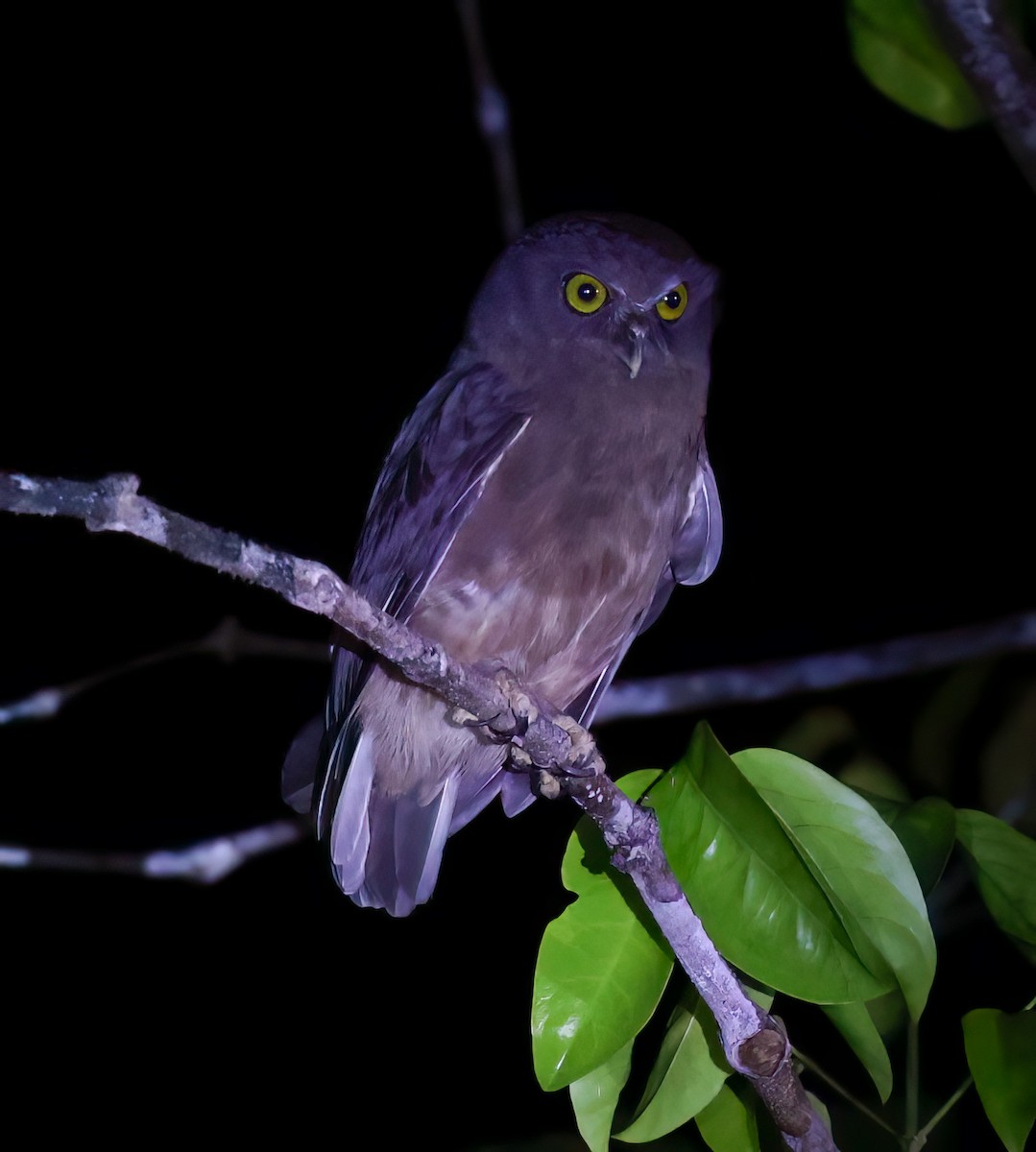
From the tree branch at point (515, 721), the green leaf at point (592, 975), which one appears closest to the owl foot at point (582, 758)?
the tree branch at point (515, 721)

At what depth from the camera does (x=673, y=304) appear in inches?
108

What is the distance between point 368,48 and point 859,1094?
4.45 meters

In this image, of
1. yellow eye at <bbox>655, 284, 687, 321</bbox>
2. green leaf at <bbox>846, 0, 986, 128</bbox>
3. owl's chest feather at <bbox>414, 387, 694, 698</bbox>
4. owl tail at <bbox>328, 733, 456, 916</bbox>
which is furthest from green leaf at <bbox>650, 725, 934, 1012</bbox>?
yellow eye at <bbox>655, 284, 687, 321</bbox>

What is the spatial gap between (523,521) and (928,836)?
1082mm

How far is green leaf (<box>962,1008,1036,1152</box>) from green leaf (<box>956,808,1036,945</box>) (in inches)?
6.4

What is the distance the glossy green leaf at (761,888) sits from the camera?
1.49 m

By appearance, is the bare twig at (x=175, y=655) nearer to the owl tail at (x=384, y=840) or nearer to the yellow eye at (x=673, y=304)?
the owl tail at (x=384, y=840)

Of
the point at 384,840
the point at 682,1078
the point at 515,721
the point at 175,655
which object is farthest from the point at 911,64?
the point at 175,655

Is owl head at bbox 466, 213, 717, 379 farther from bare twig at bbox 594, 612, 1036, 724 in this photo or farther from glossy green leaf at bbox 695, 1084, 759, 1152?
glossy green leaf at bbox 695, 1084, 759, 1152

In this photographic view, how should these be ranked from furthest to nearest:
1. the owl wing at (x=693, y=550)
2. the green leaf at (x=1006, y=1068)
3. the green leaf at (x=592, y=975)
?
the owl wing at (x=693, y=550), the green leaf at (x=592, y=975), the green leaf at (x=1006, y=1068)

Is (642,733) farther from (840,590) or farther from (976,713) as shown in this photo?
(976,713)

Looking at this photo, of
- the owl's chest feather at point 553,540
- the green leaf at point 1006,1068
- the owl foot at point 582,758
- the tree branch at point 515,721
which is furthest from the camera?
the owl's chest feather at point 553,540

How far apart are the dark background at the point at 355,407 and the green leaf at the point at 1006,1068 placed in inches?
115

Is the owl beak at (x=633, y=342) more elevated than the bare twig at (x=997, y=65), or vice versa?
the bare twig at (x=997, y=65)
